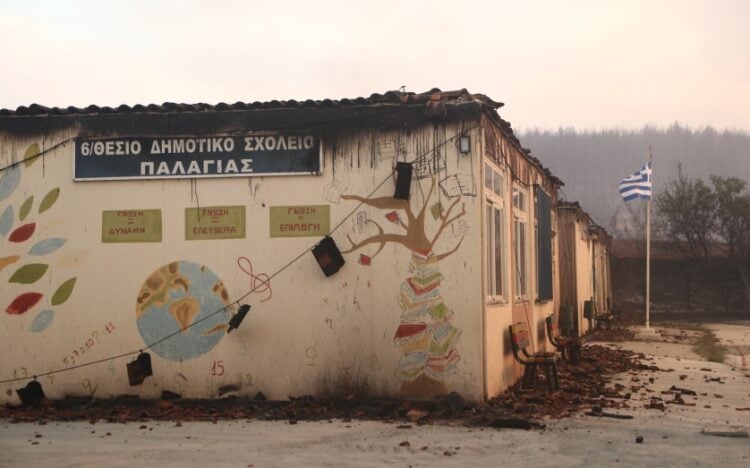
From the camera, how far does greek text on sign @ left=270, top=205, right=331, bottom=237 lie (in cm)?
1134

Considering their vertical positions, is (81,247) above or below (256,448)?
above

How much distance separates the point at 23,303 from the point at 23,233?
92cm

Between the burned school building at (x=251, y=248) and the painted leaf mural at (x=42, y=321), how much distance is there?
0.05ft

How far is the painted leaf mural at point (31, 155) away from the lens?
38.8 feet

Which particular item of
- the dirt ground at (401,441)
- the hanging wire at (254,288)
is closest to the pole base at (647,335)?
the dirt ground at (401,441)

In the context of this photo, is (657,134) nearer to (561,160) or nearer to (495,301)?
(561,160)

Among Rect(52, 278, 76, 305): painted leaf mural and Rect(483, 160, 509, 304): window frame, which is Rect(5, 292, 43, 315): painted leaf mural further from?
Rect(483, 160, 509, 304): window frame

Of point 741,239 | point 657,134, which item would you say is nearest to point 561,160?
point 657,134

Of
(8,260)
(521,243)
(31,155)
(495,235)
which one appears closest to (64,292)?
(8,260)

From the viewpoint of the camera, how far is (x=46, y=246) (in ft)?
38.5

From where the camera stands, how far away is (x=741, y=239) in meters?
48.3

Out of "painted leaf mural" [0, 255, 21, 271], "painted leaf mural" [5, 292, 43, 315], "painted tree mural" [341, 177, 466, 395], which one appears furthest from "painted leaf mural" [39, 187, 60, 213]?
"painted tree mural" [341, 177, 466, 395]

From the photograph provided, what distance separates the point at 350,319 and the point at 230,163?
8.37 feet

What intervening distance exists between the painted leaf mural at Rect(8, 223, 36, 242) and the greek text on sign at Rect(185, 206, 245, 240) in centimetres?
211
